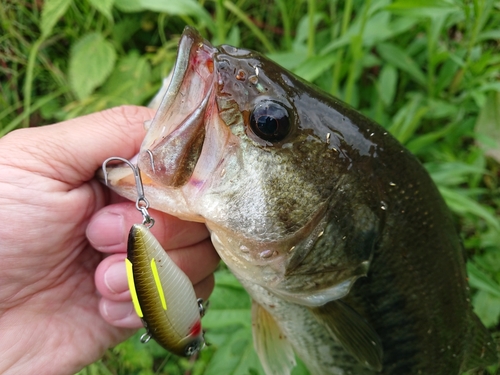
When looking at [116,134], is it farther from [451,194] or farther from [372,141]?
[451,194]

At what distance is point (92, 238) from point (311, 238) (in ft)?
2.09

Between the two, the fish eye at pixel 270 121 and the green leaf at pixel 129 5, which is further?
the green leaf at pixel 129 5

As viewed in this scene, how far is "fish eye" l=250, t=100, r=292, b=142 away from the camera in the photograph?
40.3 inches

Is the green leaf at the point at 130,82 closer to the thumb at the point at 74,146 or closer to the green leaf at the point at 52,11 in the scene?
the green leaf at the point at 52,11

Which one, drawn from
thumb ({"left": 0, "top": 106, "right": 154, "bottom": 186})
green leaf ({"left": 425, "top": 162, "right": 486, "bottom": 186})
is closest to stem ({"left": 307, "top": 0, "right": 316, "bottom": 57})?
green leaf ({"left": 425, "top": 162, "right": 486, "bottom": 186})

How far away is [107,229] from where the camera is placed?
4.05ft

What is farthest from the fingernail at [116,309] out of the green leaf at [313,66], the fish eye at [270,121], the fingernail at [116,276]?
the green leaf at [313,66]

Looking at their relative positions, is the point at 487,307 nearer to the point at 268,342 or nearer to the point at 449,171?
the point at 449,171

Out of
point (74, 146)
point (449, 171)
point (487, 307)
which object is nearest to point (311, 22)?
point (449, 171)

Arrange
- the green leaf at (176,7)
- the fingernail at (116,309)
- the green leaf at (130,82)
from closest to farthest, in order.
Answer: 1. the fingernail at (116,309)
2. the green leaf at (176,7)
3. the green leaf at (130,82)

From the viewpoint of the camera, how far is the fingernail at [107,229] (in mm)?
1232

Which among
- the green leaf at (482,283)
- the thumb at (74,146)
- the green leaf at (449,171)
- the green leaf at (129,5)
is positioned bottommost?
the green leaf at (482,283)

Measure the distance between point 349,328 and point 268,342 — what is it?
1.08 ft

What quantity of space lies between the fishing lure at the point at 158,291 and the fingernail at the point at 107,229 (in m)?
0.15
